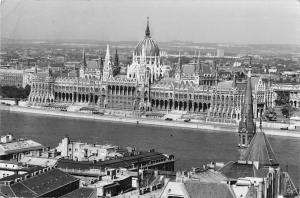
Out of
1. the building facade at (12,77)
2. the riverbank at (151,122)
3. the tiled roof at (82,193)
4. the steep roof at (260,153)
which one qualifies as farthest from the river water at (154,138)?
the building facade at (12,77)

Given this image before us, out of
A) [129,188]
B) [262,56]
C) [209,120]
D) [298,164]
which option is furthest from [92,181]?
[262,56]

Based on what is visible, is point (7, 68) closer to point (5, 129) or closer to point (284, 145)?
point (5, 129)

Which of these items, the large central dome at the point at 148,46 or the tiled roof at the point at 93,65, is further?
the tiled roof at the point at 93,65

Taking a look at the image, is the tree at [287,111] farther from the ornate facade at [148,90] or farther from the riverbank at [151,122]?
the riverbank at [151,122]

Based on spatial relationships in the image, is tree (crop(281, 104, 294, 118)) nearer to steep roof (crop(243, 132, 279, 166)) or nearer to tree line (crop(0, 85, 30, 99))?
tree line (crop(0, 85, 30, 99))

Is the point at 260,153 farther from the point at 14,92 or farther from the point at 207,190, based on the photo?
the point at 14,92

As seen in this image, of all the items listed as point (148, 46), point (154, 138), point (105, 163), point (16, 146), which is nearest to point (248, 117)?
point (105, 163)

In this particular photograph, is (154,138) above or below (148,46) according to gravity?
below

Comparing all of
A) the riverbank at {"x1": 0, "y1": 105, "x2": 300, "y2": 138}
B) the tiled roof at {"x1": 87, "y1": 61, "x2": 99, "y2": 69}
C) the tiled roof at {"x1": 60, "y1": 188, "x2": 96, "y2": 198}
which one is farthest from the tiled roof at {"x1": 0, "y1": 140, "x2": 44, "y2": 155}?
the tiled roof at {"x1": 87, "y1": 61, "x2": 99, "y2": 69}
